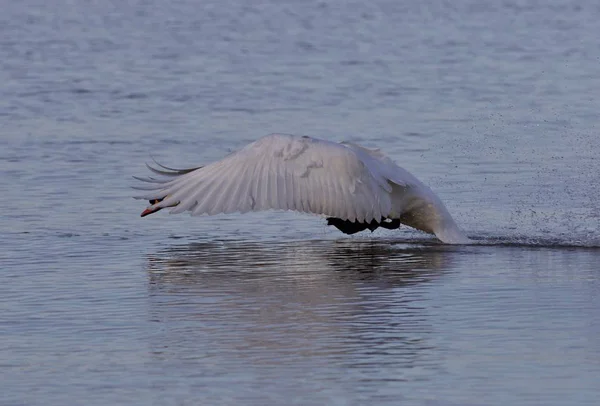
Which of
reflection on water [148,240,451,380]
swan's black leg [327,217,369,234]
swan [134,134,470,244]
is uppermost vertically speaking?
swan [134,134,470,244]

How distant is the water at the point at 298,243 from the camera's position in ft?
29.5

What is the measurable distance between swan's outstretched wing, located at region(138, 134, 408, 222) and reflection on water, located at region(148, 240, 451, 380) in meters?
0.39

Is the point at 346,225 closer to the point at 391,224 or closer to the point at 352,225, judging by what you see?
the point at 352,225

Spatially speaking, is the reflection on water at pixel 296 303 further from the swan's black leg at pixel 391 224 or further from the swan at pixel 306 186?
the swan at pixel 306 186

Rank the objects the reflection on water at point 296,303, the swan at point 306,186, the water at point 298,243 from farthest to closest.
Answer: the swan at point 306,186 → the reflection on water at point 296,303 → the water at point 298,243

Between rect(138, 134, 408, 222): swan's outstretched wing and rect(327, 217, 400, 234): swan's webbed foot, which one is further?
rect(327, 217, 400, 234): swan's webbed foot

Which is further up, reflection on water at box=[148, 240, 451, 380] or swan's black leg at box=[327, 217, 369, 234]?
swan's black leg at box=[327, 217, 369, 234]

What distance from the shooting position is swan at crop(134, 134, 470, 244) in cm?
1245

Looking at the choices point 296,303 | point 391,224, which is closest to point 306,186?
point 391,224

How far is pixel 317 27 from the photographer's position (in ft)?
104

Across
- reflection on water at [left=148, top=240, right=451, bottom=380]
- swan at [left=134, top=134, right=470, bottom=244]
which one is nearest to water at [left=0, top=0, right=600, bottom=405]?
reflection on water at [left=148, top=240, right=451, bottom=380]

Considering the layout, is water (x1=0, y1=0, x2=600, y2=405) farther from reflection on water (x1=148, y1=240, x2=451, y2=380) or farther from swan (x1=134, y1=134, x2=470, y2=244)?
swan (x1=134, y1=134, x2=470, y2=244)

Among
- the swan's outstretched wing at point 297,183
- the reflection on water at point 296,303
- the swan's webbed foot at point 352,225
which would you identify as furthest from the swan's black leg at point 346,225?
the swan's outstretched wing at point 297,183

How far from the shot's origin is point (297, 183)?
1247cm
